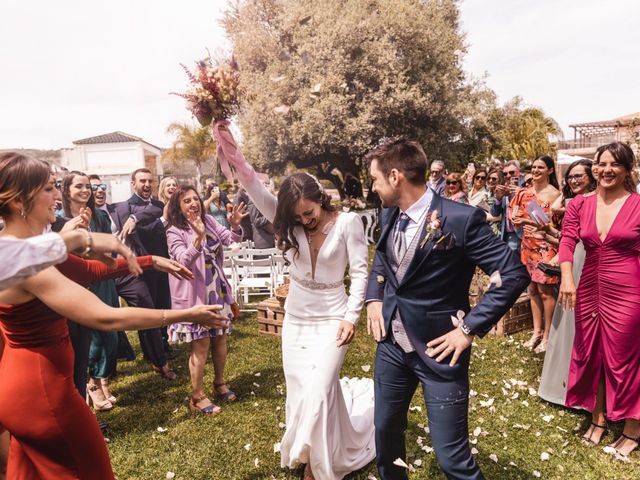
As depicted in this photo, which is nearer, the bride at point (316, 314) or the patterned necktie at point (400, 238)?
the patterned necktie at point (400, 238)

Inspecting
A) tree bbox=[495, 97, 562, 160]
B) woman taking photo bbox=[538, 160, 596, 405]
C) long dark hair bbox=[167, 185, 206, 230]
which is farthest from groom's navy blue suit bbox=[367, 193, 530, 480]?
tree bbox=[495, 97, 562, 160]

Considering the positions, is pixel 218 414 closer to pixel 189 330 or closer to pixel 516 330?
pixel 189 330

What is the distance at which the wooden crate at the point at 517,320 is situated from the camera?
6722 millimetres

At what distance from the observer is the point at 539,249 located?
6105mm

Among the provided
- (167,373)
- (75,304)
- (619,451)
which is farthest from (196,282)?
(619,451)

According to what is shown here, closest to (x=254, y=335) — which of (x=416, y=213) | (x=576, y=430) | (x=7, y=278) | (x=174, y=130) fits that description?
(x=576, y=430)

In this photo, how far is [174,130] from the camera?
157 feet

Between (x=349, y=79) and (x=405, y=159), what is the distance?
18114 mm

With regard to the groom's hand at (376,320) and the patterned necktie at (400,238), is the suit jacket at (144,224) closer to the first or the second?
the groom's hand at (376,320)

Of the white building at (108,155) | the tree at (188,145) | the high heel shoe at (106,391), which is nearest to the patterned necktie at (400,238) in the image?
the high heel shoe at (106,391)

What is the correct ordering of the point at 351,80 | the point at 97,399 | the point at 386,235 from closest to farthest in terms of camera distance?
the point at 386,235
the point at 97,399
the point at 351,80

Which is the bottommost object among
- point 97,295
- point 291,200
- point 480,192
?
point 97,295

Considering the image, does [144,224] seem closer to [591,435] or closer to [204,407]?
[204,407]

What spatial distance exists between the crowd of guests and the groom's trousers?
1062 millimetres
